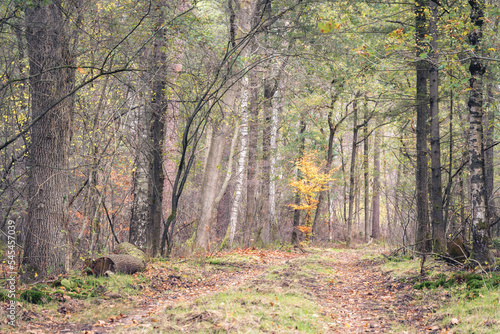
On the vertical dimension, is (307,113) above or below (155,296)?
above

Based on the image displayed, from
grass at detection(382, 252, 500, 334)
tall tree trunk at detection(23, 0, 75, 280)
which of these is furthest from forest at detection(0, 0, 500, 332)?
grass at detection(382, 252, 500, 334)

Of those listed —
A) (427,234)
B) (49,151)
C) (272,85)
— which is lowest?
(427,234)

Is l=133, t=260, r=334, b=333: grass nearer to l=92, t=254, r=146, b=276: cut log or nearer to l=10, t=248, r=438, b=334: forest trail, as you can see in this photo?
l=10, t=248, r=438, b=334: forest trail

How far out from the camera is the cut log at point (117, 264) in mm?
7344

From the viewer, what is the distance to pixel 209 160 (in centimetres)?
1223

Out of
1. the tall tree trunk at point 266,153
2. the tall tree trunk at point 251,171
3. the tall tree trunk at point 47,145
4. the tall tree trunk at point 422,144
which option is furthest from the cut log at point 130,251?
the tall tree trunk at point 266,153

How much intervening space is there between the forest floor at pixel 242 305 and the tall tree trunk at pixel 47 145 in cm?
95

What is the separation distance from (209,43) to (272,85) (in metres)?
6.92

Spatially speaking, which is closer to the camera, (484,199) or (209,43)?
(484,199)

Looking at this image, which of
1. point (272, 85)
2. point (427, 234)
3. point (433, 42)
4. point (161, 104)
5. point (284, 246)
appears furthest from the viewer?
point (284, 246)

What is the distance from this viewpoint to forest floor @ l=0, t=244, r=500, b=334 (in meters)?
4.73

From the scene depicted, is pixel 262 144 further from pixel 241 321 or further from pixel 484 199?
pixel 241 321

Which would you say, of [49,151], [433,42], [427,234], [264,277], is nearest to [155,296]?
[264,277]

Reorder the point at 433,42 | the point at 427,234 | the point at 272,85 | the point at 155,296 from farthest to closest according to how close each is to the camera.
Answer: the point at 272,85
the point at 427,234
the point at 433,42
the point at 155,296
